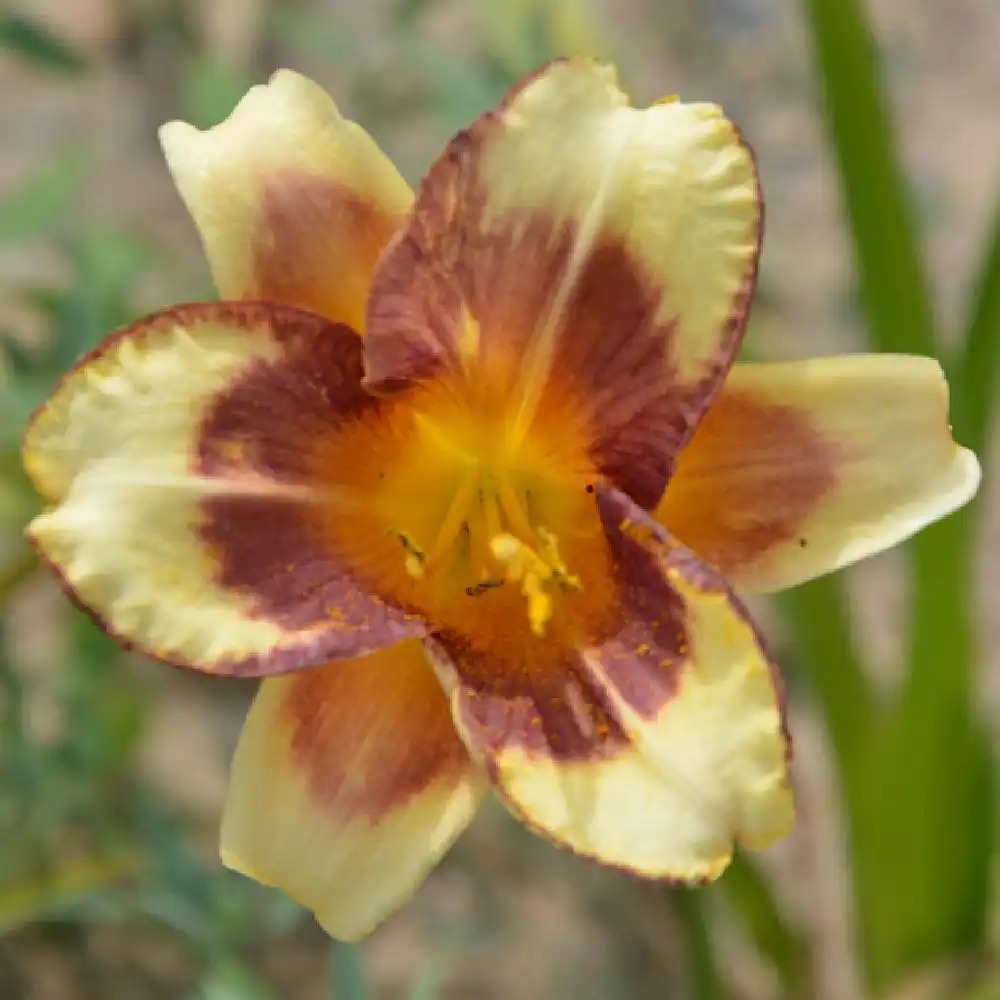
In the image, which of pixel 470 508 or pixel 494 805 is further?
pixel 494 805

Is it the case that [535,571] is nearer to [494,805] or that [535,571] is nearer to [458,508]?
[458,508]

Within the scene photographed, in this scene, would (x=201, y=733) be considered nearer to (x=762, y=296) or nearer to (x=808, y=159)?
(x=762, y=296)

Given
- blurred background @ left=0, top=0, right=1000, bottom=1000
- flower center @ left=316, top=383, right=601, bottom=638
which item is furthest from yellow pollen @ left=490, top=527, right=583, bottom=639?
blurred background @ left=0, top=0, right=1000, bottom=1000

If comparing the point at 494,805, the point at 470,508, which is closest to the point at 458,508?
the point at 470,508

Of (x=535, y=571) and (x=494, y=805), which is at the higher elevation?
(x=535, y=571)

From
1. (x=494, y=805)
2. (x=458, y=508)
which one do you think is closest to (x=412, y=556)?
(x=458, y=508)
